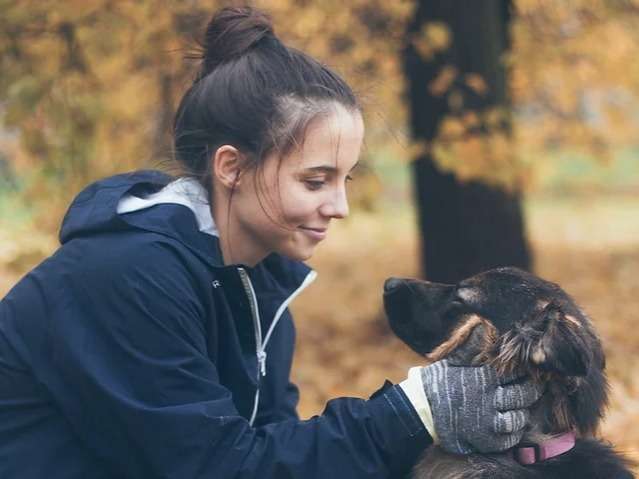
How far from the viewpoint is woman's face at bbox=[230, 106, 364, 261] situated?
2.85 meters

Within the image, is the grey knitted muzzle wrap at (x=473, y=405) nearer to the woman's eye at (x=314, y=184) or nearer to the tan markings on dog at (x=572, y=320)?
the tan markings on dog at (x=572, y=320)

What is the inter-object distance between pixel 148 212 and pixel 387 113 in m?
5.99

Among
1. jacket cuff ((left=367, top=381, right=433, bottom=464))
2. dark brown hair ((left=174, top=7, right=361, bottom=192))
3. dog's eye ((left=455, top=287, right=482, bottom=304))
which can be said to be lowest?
jacket cuff ((left=367, top=381, right=433, bottom=464))

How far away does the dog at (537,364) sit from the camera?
9.12ft

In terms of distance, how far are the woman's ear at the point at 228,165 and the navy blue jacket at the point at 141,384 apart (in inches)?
5.7

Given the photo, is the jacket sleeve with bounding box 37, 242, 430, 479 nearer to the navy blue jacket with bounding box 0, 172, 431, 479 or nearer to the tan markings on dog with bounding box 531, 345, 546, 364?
the navy blue jacket with bounding box 0, 172, 431, 479

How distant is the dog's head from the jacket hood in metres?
0.65

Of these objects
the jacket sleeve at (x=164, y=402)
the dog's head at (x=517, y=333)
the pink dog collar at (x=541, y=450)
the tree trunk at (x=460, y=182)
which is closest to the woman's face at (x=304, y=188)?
the jacket sleeve at (x=164, y=402)

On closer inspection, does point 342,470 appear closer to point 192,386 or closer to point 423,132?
point 192,386

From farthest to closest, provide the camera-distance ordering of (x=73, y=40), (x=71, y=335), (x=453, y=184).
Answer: (x=453, y=184), (x=73, y=40), (x=71, y=335)

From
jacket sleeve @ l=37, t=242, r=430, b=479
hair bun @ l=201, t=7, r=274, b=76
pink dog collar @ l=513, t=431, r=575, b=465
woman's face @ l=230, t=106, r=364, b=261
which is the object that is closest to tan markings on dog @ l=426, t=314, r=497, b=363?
pink dog collar @ l=513, t=431, r=575, b=465

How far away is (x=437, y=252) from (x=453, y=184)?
548 mm

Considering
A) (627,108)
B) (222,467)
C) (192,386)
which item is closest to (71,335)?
(192,386)

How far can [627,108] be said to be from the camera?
12.7m
